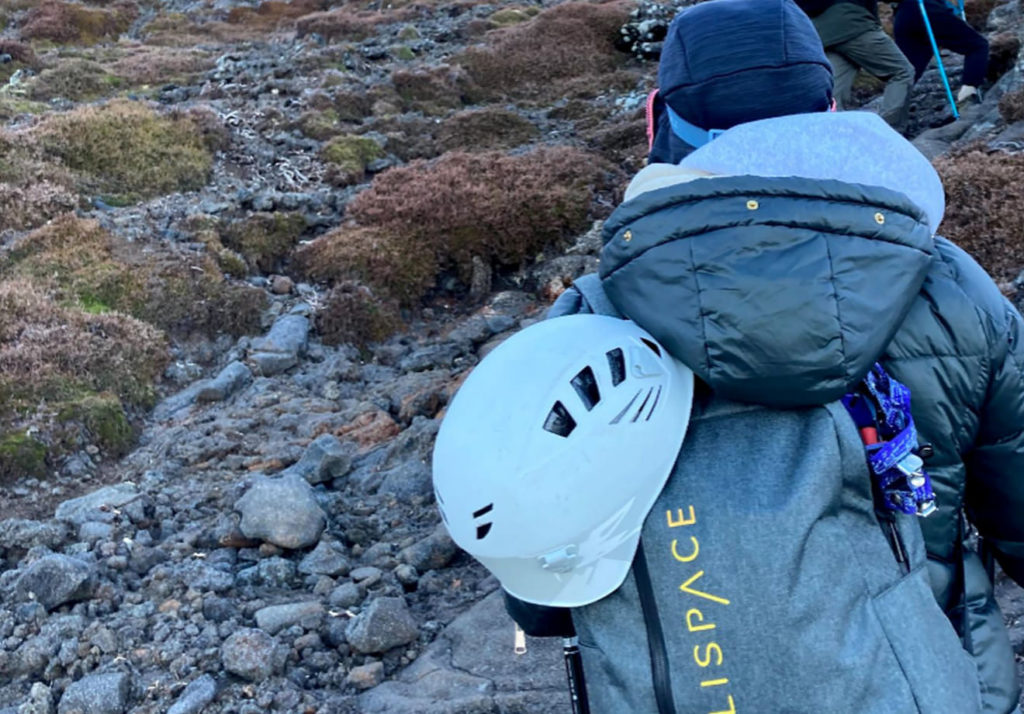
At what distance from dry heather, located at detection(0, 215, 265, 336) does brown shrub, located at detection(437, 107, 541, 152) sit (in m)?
6.36

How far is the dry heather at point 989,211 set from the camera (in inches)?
310

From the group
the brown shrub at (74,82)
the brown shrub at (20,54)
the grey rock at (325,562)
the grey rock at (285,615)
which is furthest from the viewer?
the brown shrub at (20,54)

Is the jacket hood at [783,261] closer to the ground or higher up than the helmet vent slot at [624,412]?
higher up

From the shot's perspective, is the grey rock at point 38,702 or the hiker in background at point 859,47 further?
the hiker in background at point 859,47

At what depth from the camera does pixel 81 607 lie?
18.2ft

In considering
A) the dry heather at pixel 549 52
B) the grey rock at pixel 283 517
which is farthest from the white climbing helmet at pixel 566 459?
the dry heather at pixel 549 52

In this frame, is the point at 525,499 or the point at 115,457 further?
the point at 115,457

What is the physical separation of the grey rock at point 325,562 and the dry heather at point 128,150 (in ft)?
32.6

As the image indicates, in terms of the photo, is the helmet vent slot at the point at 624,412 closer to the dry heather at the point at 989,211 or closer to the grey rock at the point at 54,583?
the grey rock at the point at 54,583

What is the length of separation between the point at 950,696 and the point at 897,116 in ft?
37.8

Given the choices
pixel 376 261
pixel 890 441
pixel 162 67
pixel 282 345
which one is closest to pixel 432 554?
pixel 890 441

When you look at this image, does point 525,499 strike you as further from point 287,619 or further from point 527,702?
point 287,619

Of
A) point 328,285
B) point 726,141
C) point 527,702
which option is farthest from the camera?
point 328,285

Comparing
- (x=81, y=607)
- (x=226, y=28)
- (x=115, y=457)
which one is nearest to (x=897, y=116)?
(x=115, y=457)
